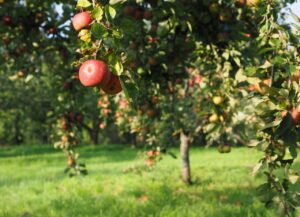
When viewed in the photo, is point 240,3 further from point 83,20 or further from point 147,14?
point 83,20

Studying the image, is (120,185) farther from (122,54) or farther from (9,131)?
(9,131)

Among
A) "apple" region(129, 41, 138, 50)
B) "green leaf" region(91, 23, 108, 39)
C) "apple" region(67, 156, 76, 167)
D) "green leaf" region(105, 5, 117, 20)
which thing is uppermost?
"apple" region(129, 41, 138, 50)

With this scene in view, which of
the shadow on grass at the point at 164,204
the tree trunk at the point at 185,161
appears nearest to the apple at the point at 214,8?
the shadow on grass at the point at 164,204

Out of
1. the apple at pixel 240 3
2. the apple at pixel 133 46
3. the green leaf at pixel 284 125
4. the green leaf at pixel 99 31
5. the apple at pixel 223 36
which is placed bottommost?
the green leaf at pixel 284 125

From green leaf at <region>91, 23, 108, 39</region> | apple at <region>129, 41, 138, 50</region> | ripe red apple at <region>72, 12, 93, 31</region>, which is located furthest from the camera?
apple at <region>129, 41, 138, 50</region>

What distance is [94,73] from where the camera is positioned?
173cm

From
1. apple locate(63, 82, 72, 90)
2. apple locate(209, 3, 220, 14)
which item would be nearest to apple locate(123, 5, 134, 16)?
apple locate(209, 3, 220, 14)

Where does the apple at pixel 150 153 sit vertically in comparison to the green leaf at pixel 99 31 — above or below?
below

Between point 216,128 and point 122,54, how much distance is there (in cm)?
221

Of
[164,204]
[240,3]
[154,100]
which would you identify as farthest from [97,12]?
[164,204]

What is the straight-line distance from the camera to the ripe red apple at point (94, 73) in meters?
1.74

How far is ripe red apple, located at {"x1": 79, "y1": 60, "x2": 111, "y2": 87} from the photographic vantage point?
174 centimetres

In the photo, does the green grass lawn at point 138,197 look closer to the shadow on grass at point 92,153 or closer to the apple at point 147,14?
the apple at point 147,14

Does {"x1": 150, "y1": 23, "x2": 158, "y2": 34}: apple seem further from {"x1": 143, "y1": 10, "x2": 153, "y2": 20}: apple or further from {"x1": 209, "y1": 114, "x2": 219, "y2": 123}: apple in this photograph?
{"x1": 209, "y1": 114, "x2": 219, "y2": 123}: apple
